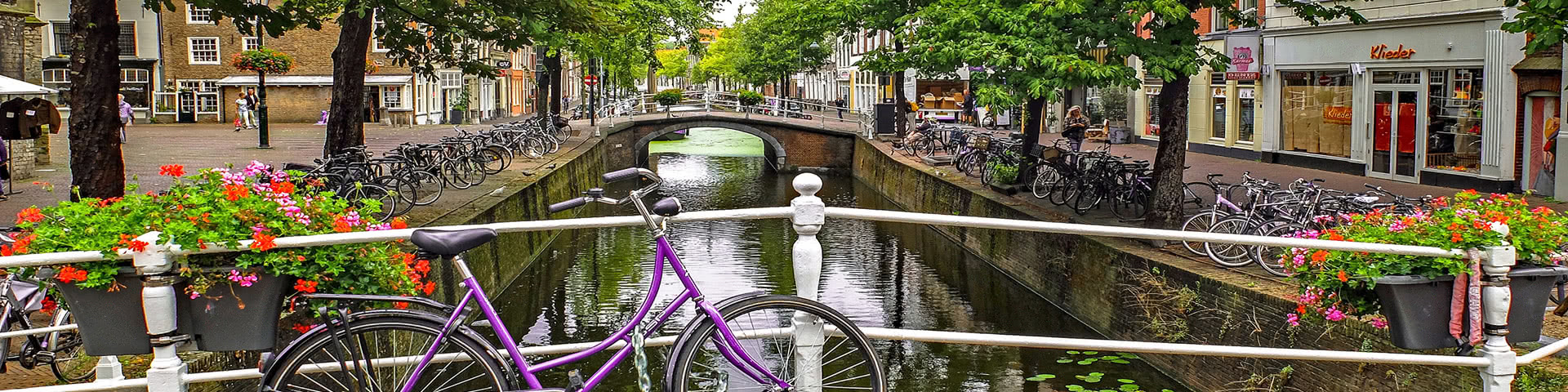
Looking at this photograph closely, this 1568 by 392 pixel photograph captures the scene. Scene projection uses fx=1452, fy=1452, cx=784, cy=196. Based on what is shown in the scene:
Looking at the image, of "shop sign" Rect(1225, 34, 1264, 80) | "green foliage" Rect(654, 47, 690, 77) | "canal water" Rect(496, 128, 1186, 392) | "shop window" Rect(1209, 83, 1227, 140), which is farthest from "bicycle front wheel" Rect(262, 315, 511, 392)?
"green foliage" Rect(654, 47, 690, 77)

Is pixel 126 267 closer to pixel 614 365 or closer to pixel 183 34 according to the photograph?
pixel 614 365

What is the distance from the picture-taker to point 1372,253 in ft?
16.4

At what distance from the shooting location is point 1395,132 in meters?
21.4

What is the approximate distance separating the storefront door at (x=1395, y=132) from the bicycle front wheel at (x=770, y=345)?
61.2ft

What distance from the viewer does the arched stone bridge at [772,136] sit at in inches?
1582

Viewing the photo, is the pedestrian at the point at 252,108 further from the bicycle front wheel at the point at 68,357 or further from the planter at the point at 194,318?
the planter at the point at 194,318

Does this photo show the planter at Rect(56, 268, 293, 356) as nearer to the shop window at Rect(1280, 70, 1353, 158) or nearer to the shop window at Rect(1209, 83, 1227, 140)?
the shop window at Rect(1280, 70, 1353, 158)

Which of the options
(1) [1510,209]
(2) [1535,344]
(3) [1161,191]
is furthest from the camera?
(3) [1161,191]

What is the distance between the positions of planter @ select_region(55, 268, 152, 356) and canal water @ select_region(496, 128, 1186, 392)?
15.8 feet

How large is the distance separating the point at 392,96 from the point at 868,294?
110 ft

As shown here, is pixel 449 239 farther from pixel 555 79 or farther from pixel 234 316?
pixel 555 79

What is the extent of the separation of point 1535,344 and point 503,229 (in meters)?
5.64

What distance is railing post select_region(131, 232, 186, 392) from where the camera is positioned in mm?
3898

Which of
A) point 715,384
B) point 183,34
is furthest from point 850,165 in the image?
point 715,384
